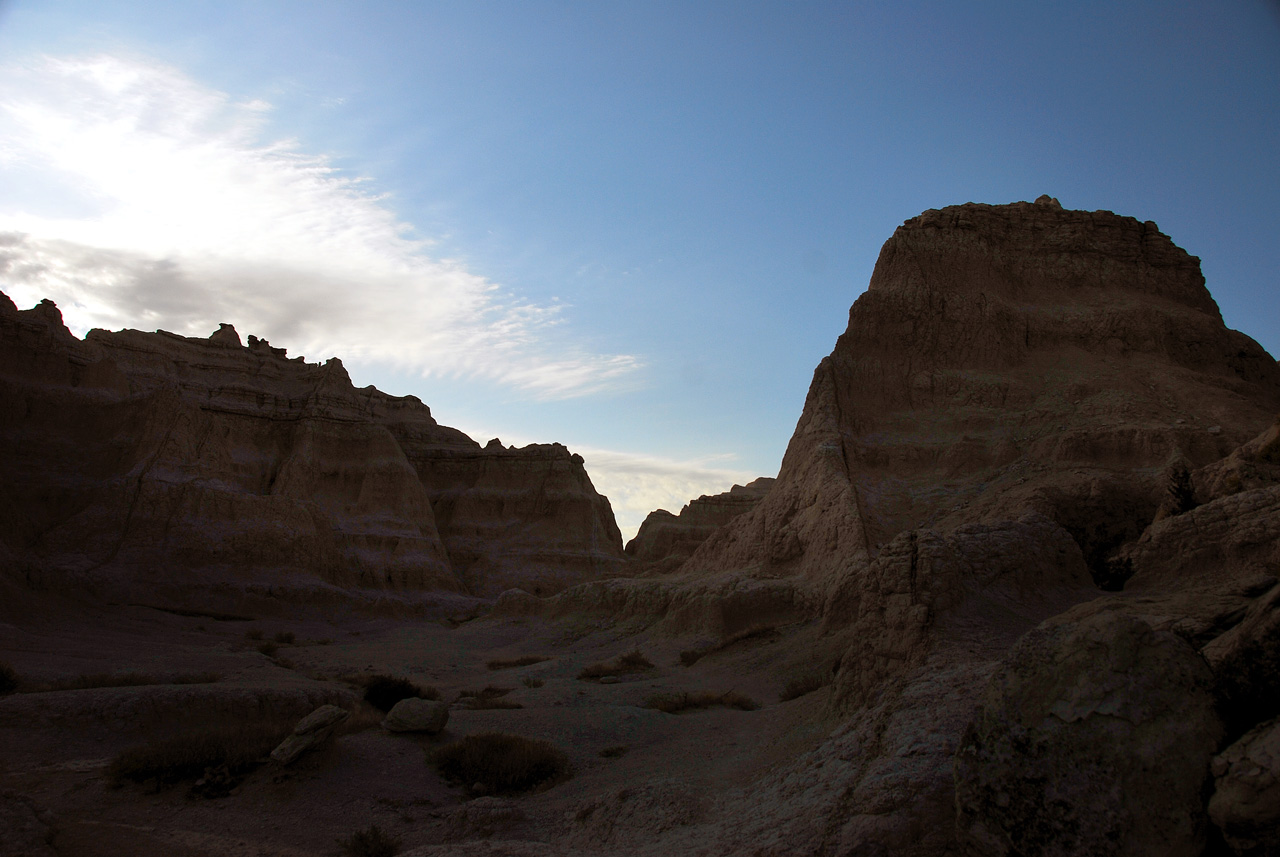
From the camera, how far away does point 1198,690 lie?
374cm

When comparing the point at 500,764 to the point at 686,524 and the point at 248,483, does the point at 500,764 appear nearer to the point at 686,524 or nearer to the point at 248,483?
the point at 248,483

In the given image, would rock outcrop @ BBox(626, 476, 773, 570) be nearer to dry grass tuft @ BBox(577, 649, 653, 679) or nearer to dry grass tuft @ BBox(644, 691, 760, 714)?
dry grass tuft @ BBox(577, 649, 653, 679)

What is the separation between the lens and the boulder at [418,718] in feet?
34.2

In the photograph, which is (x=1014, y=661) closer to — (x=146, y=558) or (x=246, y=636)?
(x=246, y=636)

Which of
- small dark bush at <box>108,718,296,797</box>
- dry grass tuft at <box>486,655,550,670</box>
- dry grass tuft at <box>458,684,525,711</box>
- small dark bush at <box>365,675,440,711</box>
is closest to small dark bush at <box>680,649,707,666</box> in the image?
dry grass tuft at <box>458,684,525,711</box>

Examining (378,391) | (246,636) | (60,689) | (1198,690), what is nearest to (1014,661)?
(1198,690)

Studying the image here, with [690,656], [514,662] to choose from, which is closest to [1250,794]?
[690,656]

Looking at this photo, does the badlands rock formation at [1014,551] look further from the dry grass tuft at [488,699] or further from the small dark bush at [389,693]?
the small dark bush at [389,693]

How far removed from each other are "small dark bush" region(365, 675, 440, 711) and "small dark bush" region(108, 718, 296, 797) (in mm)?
3561

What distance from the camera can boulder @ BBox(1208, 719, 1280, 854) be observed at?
3109 mm

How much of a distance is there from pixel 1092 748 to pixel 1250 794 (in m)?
0.66

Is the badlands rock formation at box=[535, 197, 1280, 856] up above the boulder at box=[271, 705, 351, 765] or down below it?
above

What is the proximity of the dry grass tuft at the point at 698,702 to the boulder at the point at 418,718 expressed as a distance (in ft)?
12.3

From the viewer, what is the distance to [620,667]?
59.4 ft
